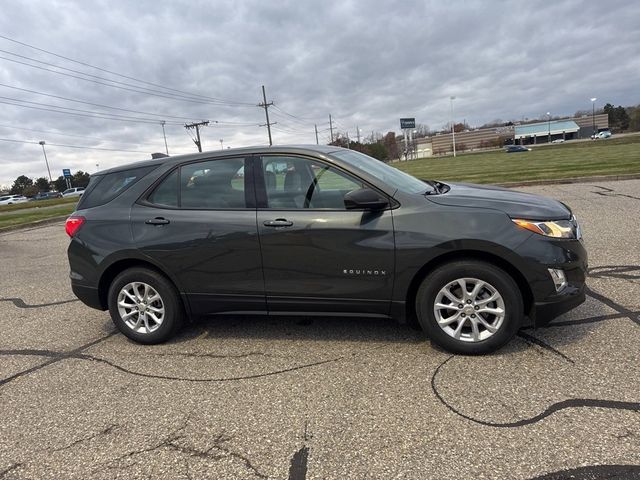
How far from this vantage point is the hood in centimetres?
340

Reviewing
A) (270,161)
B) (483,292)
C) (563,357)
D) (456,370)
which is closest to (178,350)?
(270,161)

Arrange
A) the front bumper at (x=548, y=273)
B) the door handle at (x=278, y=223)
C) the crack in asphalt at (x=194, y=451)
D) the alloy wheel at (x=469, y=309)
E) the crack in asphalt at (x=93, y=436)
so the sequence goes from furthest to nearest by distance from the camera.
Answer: the door handle at (x=278, y=223), the alloy wheel at (x=469, y=309), the front bumper at (x=548, y=273), the crack in asphalt at (x=93, y=436), the crack in asphalt at (x=194, y=451)

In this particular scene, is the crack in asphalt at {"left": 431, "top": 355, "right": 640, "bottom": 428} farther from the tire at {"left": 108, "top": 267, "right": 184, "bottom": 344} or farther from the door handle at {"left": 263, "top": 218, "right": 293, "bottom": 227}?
the tire at {"left": 108, "top": 267, "right": 184, "bottom": 344}

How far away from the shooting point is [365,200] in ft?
11.3

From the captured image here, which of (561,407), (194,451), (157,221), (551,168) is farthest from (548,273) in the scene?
(551,168)

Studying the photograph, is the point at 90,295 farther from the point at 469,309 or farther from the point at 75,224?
the point at 469,309

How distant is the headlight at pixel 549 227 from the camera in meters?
3.32

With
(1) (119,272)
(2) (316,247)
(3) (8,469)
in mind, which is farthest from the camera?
(1) (119,272)

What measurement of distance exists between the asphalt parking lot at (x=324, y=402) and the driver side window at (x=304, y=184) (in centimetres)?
122

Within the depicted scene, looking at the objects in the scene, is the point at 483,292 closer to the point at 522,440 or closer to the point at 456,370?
the point at 456,370

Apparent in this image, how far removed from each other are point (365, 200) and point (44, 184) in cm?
11370

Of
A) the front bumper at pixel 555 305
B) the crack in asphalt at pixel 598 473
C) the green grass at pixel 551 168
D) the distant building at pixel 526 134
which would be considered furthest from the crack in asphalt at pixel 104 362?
the distant building at pixel 526 134

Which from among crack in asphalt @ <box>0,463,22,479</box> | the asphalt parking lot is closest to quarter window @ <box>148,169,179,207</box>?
the asphalt parking lot

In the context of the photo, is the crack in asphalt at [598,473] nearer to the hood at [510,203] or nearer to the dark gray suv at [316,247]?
the dark gray suv at [316,247]
